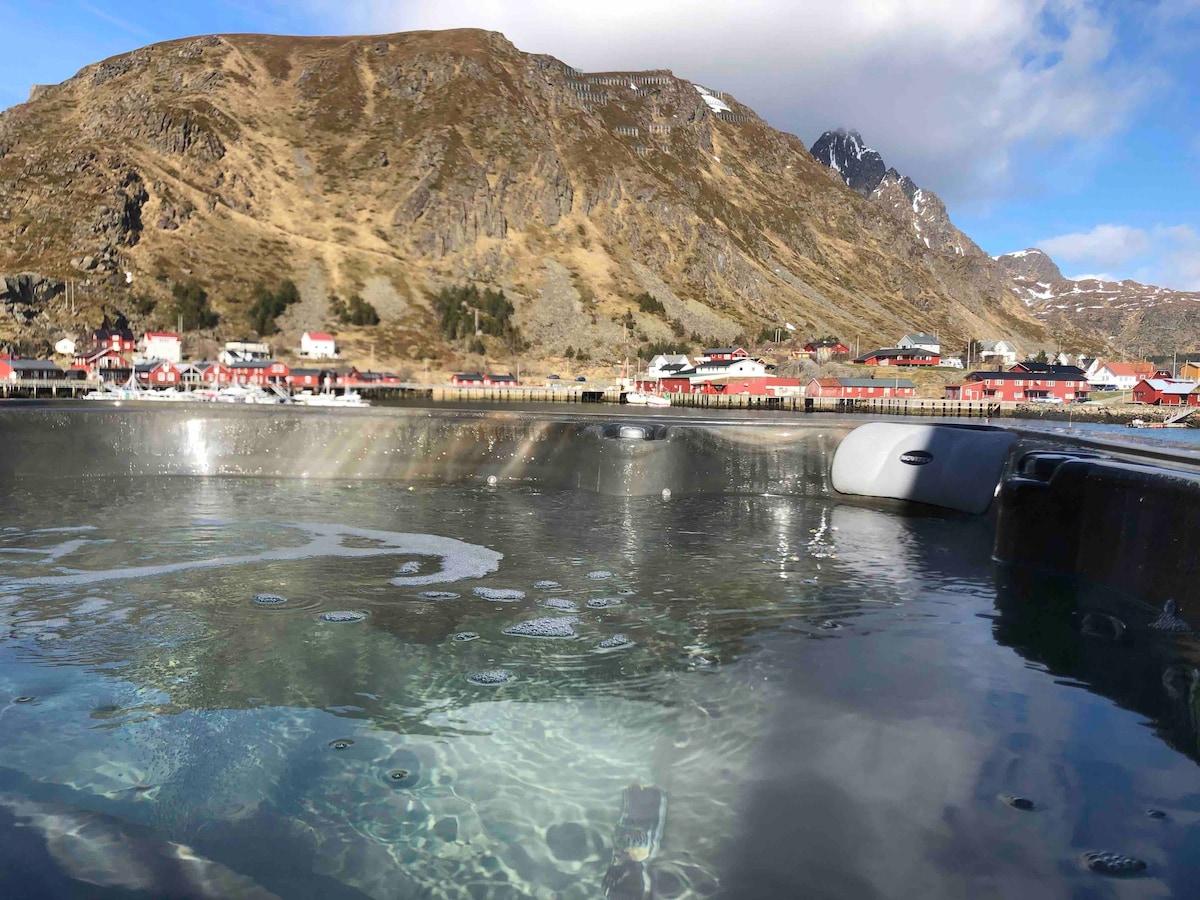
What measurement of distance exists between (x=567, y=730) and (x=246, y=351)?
151462 millimetres

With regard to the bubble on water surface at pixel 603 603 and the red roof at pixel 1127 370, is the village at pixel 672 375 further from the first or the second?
the bubble on water surface at pixel 603 603

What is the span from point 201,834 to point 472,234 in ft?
651

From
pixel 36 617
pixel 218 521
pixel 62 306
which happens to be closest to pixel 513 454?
pixel 218 521

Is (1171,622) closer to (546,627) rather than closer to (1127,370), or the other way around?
(546,627)

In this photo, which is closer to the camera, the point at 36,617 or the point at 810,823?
the point at 810,823

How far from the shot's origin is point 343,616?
9805 mm

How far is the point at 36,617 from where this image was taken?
31.0 feet

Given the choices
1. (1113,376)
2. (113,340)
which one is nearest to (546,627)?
(113,340)

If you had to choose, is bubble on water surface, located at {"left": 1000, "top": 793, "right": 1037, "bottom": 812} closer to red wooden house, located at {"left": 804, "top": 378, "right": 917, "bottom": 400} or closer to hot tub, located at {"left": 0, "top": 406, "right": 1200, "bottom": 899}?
hot tub, located at {"left": 0, "top": 406, "right": 1200, "bottom": 899}

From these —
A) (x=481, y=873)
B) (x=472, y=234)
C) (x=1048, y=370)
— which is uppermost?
(x=472, y=234)

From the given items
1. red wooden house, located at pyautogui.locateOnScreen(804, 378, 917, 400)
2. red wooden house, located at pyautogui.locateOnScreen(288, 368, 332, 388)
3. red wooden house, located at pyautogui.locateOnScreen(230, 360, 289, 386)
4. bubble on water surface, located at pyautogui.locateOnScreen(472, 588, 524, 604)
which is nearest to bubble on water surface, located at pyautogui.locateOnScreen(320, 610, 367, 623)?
bubble on water surface, located at pyautogui.locateOnScreen(472, 588, 524, 604)

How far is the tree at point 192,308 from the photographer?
480 ft

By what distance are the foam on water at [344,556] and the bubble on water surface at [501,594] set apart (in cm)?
83

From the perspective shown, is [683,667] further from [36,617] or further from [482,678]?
[36,617]
